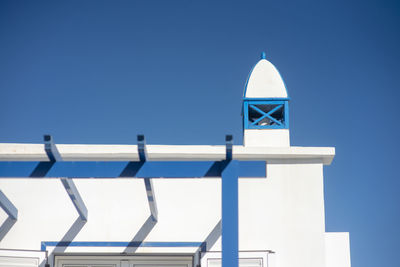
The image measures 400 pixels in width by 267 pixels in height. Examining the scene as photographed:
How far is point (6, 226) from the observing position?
966 cm

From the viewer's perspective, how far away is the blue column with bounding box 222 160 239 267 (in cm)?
679

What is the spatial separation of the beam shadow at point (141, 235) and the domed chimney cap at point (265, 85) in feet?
9.19

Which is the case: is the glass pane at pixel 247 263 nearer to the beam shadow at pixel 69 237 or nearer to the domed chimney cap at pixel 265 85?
the beam shadow at pixel 69 237

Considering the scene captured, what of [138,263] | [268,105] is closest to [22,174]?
[138,263]

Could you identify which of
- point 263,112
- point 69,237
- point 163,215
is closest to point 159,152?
point 163,215

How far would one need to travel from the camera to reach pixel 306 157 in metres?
9.76

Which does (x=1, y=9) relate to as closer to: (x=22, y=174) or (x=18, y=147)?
(x=18, y=147)

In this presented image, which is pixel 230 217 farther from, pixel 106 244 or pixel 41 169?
pixel 106 244

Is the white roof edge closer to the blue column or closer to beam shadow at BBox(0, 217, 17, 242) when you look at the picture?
beam shadow at BBox(0, 217, 17, 242)

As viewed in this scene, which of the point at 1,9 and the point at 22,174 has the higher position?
the point at 1,9

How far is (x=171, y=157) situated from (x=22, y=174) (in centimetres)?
285

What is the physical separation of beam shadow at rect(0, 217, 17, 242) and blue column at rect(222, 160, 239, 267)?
4054 mm

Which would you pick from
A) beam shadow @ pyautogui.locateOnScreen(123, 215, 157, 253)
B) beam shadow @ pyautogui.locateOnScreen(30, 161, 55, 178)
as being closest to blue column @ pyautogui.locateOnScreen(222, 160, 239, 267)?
beam shadow @ pyautogui.locateOnScreen(30, 161, 55, 178)

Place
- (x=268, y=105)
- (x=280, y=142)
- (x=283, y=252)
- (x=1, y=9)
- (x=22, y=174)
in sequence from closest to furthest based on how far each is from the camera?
(x=22, y=174) → (x=283, y=252) → (x=280, y=142) → (x=268, y=105) → (x=1, y=9)
